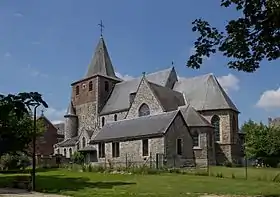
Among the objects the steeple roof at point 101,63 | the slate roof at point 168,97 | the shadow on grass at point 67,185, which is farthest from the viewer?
the steeple roof at point 101,63

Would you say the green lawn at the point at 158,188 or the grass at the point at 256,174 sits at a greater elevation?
the green lawn at the point at 158,188

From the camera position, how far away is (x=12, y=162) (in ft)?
146

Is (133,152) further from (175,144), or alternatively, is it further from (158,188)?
(158,188)

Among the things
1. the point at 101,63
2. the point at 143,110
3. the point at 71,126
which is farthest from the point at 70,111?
the point at 143,110

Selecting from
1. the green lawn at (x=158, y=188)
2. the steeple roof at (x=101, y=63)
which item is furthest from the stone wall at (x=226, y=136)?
the green lawn at (x=158, y=188)

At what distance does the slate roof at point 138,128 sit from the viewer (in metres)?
41.2

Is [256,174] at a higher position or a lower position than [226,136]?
lower

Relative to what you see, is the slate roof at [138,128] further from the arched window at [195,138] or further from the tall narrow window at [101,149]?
the arched window at [195,138]

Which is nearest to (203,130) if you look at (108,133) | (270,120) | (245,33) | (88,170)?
(108,133)

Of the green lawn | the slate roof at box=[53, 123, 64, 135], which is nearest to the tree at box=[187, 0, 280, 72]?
the green lawn

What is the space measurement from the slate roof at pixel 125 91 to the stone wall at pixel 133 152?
13.9 m

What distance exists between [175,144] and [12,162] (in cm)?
1769

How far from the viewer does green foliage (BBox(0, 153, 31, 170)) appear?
43719mm

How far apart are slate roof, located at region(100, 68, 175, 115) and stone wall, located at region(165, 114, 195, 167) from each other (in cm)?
1725
